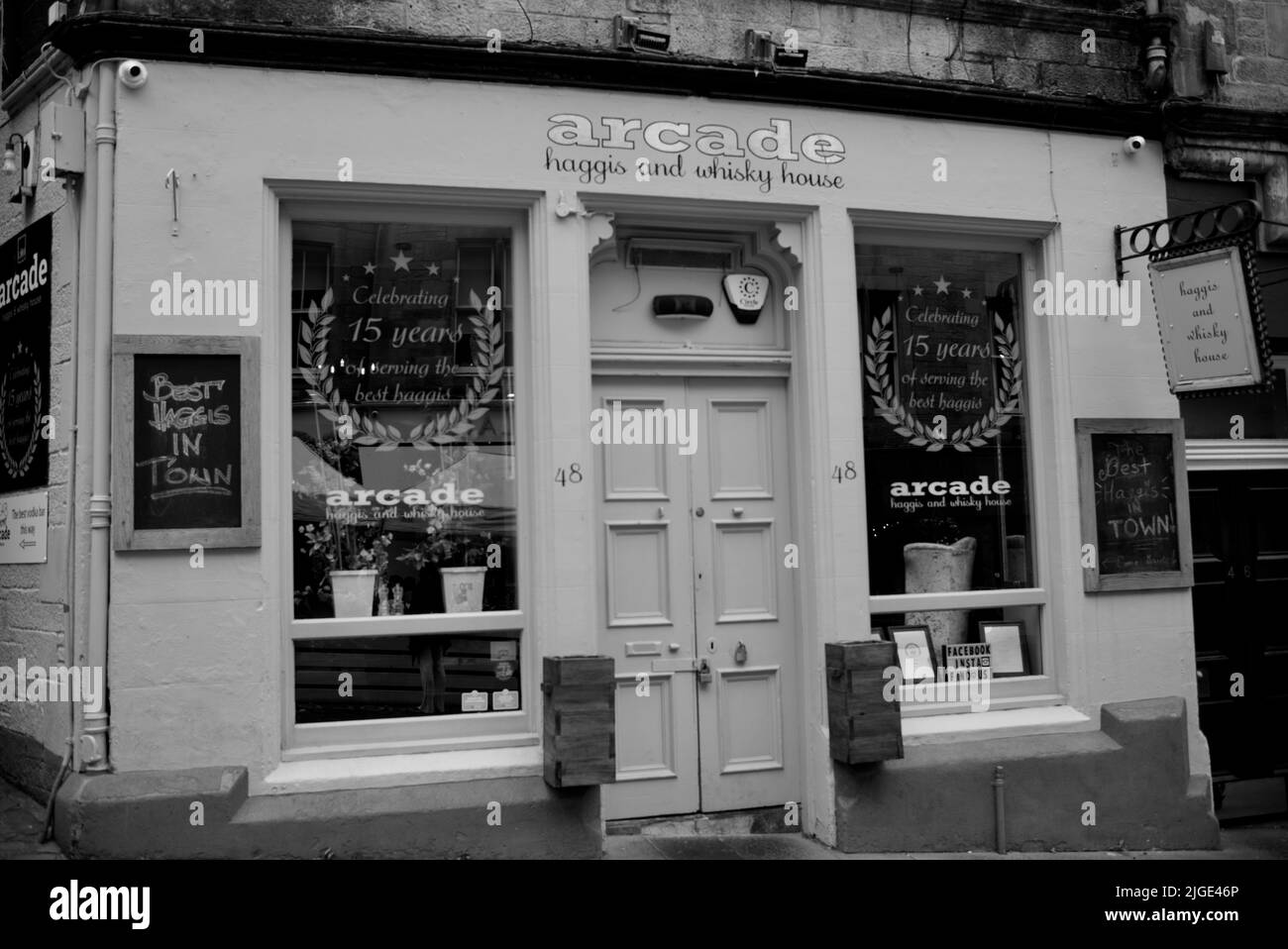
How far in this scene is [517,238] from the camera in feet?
21.0

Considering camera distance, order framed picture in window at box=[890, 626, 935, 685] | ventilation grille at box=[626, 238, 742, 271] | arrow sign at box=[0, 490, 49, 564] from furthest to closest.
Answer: framed picture in window at box=[890, 626, 935, 685] < ventilation grille at box=[626, 238, 742, 271] < arrow sign at box=[0, 490, 49, 564]

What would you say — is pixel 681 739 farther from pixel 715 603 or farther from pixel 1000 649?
pixel 1000 649

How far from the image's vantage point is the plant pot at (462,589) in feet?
20.5

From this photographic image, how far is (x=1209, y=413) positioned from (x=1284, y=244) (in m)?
1.23

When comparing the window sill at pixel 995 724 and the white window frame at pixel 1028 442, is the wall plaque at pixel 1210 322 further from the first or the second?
the window sill at pixel 995 724

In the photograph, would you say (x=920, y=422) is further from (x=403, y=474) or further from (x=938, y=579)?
(x=403, y=474)

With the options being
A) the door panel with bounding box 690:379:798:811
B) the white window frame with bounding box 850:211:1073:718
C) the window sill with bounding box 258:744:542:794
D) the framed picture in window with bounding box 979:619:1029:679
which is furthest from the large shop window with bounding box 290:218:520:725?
the framed picture in window with bounding box 979:619:1029:679

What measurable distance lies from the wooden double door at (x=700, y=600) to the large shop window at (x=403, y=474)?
642 millimetres

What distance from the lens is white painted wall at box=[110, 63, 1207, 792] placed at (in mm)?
5617

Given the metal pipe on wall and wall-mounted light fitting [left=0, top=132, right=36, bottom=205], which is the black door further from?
wall-mounted light fitting [left=0, top=132, right=36, bottom=205]

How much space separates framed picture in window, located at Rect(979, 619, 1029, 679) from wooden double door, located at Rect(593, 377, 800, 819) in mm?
1319

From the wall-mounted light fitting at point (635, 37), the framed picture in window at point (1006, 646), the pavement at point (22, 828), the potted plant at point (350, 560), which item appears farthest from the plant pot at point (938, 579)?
the pavement at point (22, 828)

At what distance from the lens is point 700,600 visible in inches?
260

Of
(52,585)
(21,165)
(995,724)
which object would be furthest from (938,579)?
(21,165)
